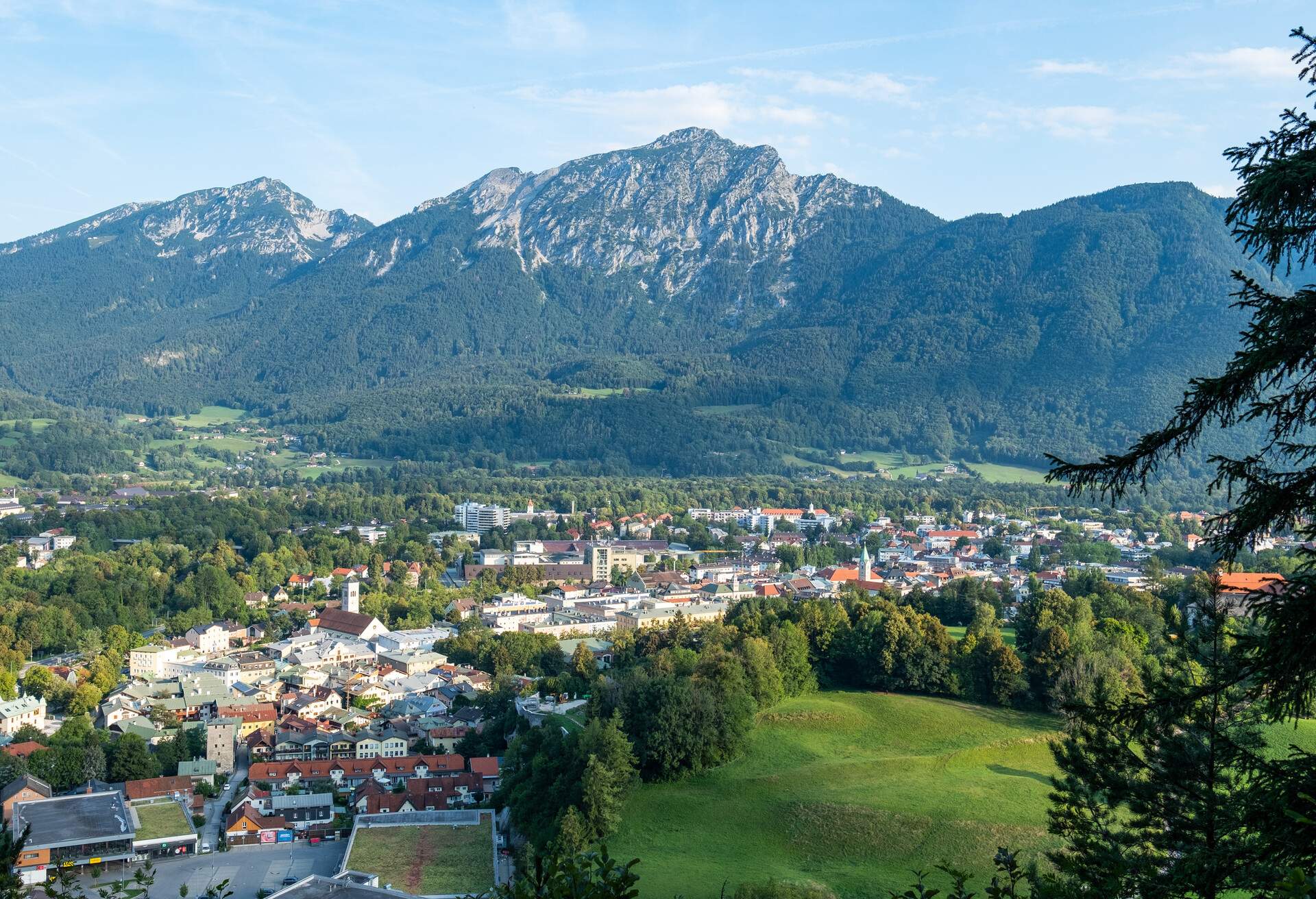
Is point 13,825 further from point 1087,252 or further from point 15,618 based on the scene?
point 1087,252

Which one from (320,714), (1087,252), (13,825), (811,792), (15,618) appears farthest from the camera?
(1087,252)

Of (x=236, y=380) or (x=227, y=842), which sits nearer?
(x=227, y=842)

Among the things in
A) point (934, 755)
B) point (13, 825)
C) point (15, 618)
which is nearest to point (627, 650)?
point (934, 755)

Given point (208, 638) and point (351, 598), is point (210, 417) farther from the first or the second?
point (208, 638)

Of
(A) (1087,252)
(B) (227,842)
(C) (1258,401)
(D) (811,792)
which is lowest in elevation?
(B) (227,842)

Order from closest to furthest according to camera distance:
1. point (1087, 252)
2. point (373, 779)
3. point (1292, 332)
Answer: point (1292, 332) → point (373, 779) → point (1087, 252)

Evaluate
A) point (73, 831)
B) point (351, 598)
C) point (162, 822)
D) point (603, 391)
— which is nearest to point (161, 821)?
point (162, 822)

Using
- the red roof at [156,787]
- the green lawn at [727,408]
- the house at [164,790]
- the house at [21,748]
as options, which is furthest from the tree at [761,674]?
the green lawn at [727,408]

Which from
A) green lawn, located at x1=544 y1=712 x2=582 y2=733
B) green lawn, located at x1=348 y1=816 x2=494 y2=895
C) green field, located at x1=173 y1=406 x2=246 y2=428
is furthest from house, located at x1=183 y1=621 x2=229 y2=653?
green field, located at x1=173 y1=406 x2=246 y2=428
